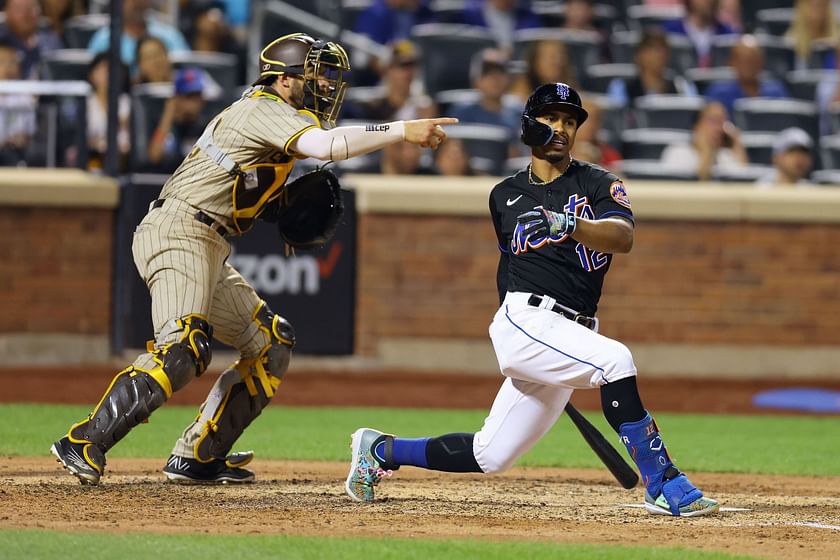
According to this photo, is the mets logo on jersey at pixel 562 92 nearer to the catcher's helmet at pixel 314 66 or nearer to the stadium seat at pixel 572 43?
the catcher's helmet at pixel 314 66

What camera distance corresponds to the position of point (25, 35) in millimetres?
12242

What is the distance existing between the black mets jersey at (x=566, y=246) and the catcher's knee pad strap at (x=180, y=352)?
1.36 metres

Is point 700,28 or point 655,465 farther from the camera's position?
point 700,28

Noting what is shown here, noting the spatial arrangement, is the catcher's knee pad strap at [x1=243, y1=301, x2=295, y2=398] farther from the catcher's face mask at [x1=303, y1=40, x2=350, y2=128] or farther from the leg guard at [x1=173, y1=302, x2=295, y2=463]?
the catcher's face mask at [x1=303, y1=40, x2=350, y2=128]

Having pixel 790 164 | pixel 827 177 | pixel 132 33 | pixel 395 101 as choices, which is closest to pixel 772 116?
pixel 827 177

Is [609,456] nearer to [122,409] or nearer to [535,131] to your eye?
[535,131]

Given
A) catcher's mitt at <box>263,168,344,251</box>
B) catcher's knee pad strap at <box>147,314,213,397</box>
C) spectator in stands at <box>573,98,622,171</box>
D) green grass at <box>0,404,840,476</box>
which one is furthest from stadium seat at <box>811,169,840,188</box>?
catcher's knee pad strap at <box>147,314,213,397</box>

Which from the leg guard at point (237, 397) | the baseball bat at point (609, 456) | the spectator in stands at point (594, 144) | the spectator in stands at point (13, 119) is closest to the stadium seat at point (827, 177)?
the spectator in stands at point (594, 144)

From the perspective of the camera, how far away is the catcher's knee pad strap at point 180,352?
226 inches

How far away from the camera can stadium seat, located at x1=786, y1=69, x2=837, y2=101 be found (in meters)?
14.2

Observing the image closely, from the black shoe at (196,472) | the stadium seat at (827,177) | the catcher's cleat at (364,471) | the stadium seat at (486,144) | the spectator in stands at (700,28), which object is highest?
the spectator in stands at (700,28)

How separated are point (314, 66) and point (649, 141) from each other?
24.4ft

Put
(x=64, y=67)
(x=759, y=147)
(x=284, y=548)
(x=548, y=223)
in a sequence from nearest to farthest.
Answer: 1. (x=284, y=548)
2. (x=548, y=223)
3. (x=64, y=67)
4. (x=759, y=147)

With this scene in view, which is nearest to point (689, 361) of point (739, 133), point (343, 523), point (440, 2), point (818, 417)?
point (818, 417)
